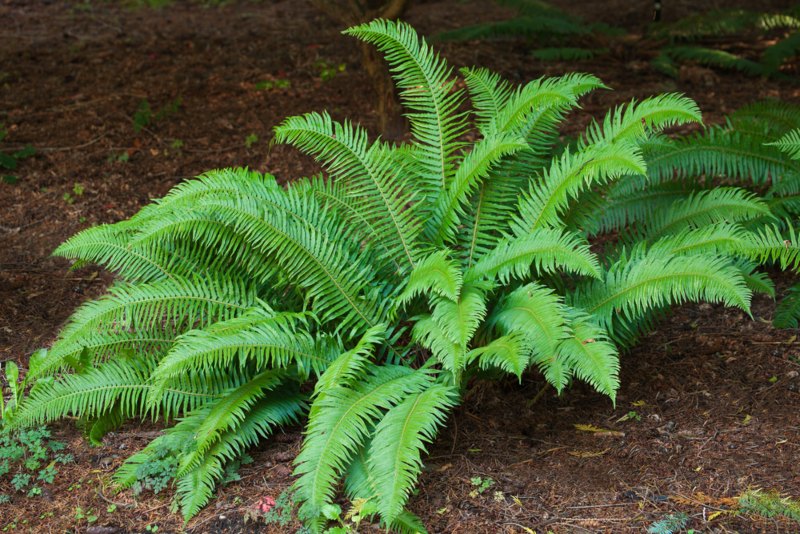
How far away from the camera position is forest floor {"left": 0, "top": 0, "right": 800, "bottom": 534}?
3.36 m

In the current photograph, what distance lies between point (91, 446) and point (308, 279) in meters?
1.26

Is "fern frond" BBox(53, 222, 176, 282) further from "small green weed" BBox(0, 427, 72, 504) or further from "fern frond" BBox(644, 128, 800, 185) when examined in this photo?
"fern frond" BBox(644, 128, 800, 185)

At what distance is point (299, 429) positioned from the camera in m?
3.84

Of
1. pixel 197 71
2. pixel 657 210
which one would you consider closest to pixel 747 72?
pixel 657 210

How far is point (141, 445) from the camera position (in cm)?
377

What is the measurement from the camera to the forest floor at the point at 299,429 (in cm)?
336

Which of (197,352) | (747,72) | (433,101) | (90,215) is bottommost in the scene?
(90,215)

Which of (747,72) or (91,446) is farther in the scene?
(747,72)

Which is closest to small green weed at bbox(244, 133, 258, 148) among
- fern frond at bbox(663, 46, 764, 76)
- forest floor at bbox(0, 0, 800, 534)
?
forest floor at bbox(0, 0, 800, 534)

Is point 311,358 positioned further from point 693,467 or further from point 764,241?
point 764,241

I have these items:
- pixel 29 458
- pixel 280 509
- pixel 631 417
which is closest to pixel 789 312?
pixel 631 417

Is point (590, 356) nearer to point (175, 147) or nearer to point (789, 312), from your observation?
point (789, 312)

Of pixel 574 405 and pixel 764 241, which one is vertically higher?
pixel 764 241

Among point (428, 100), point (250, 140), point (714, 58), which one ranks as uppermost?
point (714, 58)
